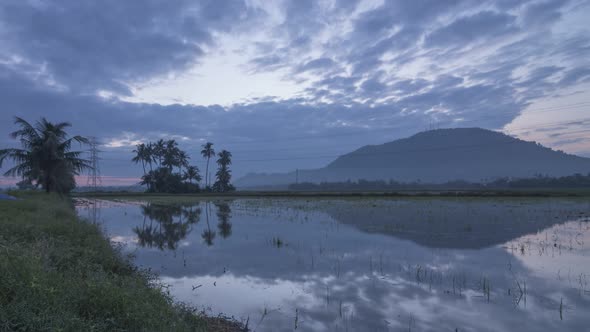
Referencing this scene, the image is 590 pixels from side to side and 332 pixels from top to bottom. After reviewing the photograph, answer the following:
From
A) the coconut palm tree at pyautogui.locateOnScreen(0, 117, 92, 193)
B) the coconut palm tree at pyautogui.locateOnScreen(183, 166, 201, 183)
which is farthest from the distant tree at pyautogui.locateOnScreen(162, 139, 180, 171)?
the coconut palm tree at pyautogui.locateOnScreen(0, 117, 92, 193)

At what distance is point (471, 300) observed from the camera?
→ 24.9 feet

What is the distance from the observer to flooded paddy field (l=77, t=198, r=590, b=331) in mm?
6781

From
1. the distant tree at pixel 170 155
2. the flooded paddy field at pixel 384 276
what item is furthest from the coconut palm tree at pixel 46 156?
the distant tree at pixel 170 155

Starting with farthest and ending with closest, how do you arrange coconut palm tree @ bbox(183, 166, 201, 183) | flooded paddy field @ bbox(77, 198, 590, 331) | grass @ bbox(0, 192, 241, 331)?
coconut palm tree @ bbox(183, 166, 201, 183) < flooded paddy field @ bbox(77, 198, 590, 331) < grass @ bbox(0, 192, 241, 331)

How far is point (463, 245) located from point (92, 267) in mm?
12824

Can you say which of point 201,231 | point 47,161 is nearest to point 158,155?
point 47,161

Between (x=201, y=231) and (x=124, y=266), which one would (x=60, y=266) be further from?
(x=201, y=231)

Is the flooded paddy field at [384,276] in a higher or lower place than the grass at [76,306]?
lower

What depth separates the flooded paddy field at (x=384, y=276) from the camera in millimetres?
6781

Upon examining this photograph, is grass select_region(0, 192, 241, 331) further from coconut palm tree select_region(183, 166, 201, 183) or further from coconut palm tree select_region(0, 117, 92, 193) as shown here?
coconut palm tree select_region(183, 166, 201, 183)

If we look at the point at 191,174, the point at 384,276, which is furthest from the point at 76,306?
the point at 191,174

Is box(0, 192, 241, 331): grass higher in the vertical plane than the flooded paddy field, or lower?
higher

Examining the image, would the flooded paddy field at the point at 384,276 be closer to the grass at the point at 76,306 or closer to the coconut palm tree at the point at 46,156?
the grass at the point at 76,306

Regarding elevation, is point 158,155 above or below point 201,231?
above
